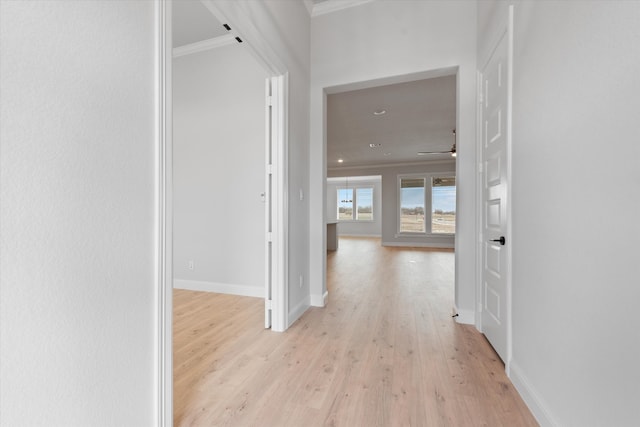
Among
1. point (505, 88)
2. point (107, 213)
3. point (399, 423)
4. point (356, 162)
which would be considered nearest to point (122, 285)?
point (107, 213)

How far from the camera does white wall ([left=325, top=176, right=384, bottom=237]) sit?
482 inches

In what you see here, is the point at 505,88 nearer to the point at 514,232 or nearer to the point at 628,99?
the point at 514,232

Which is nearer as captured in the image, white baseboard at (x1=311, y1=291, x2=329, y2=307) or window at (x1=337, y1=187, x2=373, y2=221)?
white baseboard at (x1=311, y1=291, x2=329, y2=307)

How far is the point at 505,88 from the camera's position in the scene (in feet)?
6.31

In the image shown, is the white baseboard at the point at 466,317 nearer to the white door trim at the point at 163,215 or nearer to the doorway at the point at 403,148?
the doorway at the point at 403,148

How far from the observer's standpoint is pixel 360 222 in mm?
12516

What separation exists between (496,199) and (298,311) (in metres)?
2.07

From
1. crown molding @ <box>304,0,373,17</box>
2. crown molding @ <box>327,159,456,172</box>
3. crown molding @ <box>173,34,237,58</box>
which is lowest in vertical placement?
crown molding @ <box>327,159,456,172</box>

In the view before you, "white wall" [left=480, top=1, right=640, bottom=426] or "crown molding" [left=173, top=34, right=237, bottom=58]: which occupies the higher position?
"crown molding" [left=173, top=34, right=237, bottom=58]

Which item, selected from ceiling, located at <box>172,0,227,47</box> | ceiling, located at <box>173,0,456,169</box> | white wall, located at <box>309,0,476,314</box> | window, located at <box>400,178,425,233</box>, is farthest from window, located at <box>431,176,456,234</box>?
ceiling, located at <box>172,0,227,47</box>

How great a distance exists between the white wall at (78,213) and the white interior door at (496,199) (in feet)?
7.08

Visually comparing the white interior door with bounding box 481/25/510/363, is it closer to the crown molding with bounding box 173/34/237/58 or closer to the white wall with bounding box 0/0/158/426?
the white wall with bounding box 0/0/158/426

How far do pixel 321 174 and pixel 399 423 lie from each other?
2.30 metres

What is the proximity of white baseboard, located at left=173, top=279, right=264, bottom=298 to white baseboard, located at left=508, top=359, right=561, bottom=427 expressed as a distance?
8.50ft
